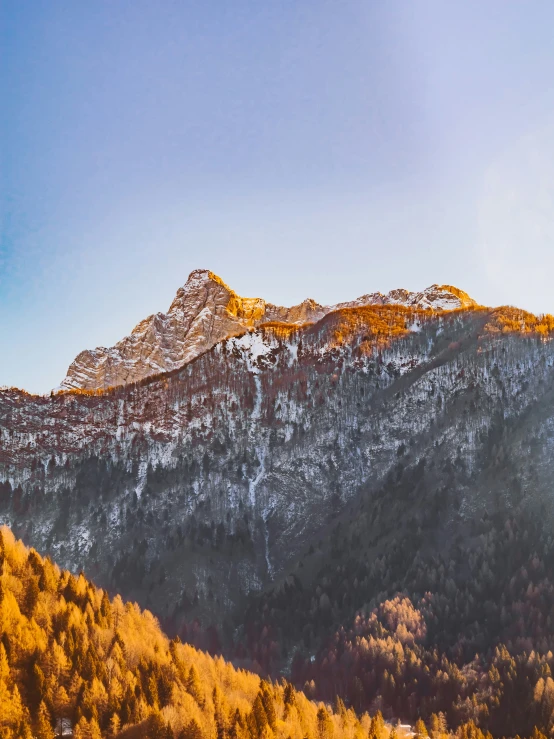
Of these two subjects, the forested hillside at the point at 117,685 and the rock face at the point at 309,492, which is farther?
the rock face at the point at 309,492

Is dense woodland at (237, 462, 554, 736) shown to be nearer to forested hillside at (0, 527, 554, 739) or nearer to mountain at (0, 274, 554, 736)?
mountain at (0, 274, 554, 736)

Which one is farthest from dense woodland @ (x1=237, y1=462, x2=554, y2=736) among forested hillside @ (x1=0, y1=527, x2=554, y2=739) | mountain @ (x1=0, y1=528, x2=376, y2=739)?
mountain @ (x1=0, y1=528, x2=376, y2=739)

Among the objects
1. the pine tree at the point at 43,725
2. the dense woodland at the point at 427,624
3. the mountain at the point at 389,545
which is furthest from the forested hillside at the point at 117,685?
the mountain at the point at 389,545

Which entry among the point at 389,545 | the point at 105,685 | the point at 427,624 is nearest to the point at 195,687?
the point at 105,685

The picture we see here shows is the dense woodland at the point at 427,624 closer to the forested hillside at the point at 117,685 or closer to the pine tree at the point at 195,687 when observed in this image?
the forested hillside at the point at 117,685

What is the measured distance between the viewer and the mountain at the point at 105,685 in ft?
269

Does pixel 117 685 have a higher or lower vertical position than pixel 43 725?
higher

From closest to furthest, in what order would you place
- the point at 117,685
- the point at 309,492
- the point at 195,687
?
the point at 117,685
the point at 195,687
the point at 309,492

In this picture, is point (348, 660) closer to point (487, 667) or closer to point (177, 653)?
point (487, 667)

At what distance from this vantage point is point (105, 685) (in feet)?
290

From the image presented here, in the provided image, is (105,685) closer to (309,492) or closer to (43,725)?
(43,725)

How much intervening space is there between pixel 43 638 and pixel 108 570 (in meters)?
89.1

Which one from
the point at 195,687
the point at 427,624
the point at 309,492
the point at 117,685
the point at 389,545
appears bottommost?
the point at 195,687

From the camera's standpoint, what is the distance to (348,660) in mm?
Answer: 125188
